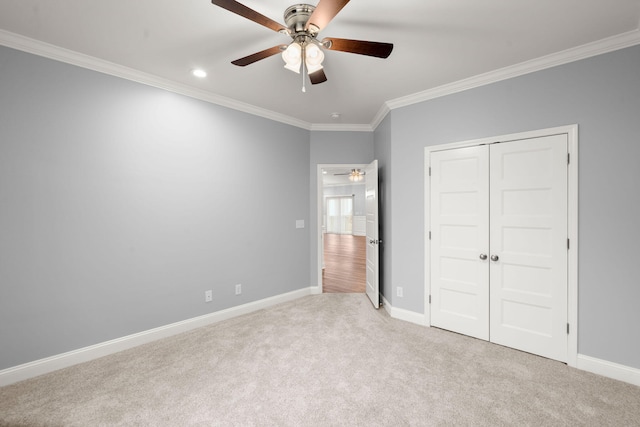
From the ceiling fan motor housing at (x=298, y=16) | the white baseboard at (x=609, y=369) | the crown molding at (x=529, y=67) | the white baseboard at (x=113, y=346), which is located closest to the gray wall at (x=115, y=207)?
the white baseboard at (x=113, y=346)

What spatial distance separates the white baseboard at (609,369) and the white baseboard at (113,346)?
336 centimetres

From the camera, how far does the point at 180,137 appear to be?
10.1 feet

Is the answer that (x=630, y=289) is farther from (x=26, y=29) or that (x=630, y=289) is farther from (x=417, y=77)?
(x=26, y=29)

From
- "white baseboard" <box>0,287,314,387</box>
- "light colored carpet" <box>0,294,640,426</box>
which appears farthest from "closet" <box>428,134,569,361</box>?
"white baseboard" <box>0,287,314,387</box>

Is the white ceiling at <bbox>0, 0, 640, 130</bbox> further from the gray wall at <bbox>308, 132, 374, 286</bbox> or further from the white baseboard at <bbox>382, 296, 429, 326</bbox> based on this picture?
the white baseboard at <bbox>382, 296, 429, 326</bbox>

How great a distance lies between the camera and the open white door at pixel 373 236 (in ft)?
12.4

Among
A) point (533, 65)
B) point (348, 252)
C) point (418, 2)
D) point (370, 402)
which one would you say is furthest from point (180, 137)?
point (348, 252)

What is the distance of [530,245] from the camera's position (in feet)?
8.47

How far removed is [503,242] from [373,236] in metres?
1.63

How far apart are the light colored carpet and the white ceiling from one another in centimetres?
275

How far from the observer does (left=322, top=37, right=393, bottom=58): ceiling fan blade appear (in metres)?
1.70

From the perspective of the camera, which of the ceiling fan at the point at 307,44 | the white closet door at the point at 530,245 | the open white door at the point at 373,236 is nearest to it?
the ceiling fan at the point at 307,44

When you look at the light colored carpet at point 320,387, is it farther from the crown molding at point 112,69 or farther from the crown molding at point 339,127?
the crown molding at point 339,127

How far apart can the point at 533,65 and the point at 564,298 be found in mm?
2156
